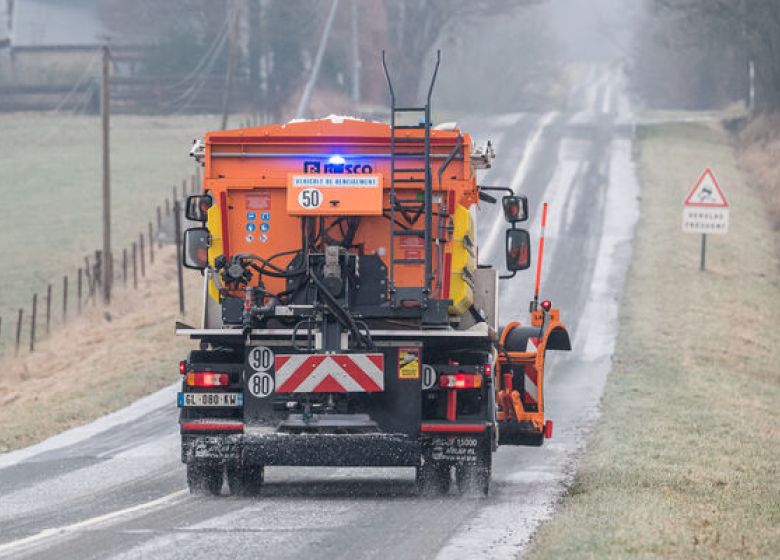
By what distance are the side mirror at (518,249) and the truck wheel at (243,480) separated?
3.00m

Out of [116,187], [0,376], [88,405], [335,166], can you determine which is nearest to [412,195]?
[335,166]

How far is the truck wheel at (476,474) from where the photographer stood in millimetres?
13977

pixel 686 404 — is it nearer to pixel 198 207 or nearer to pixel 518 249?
pixel 518 249

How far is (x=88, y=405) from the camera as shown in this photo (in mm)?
23344

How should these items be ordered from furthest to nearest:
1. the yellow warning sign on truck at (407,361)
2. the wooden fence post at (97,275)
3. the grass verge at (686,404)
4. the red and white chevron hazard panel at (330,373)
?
the wooden fence post at (97,275) < the yellow warning sign on truck at (407,361) < the red and white chevron hazard panel at (330,373) < the grass verge at (686,404)

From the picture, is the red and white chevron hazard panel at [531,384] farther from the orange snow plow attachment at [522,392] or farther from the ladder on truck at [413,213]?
the ladder on truck at [413,213]

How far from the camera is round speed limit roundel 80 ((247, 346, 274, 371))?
13750mm

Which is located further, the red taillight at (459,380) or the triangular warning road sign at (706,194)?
the triangular warning road sign at (706,194)

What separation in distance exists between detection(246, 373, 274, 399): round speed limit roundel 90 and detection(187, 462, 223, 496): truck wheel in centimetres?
92

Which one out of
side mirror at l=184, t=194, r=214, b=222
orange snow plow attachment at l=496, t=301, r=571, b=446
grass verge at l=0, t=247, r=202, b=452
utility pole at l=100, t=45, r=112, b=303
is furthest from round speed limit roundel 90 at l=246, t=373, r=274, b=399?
utility pole at l=100, t=45, r=112, b=303

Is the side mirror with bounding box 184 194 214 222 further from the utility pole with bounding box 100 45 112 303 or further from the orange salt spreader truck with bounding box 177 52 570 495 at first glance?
the utility pole with bounding box 100 45 112 303

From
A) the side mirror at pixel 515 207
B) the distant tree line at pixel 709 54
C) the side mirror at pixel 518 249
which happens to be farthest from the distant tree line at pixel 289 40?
the side mirror at pixel 515 207

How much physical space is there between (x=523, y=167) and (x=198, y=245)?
3850 centimetres

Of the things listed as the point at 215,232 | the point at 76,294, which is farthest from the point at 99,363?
the point at 215,232
